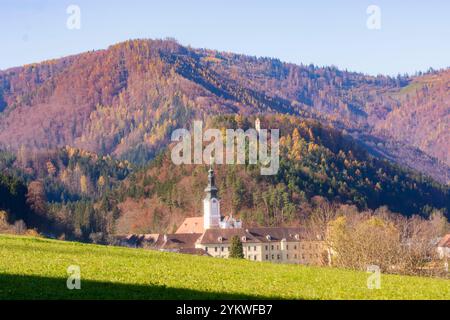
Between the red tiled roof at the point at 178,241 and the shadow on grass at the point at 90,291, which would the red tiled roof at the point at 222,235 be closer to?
the red tiled roof at the point at 178,241

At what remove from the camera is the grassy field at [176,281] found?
27005 millimetres

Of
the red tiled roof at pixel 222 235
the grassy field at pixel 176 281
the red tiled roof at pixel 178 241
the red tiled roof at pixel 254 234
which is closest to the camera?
the grassy field at pixel 176 281

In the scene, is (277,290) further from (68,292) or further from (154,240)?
(154,240)

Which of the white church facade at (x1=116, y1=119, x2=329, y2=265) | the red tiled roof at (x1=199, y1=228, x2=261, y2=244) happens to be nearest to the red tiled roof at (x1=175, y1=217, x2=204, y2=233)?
the white church facade at (x1=116, y1=119, x2=329, y2=265)

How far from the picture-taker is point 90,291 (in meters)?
27.0

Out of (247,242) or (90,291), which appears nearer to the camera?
(90,291)

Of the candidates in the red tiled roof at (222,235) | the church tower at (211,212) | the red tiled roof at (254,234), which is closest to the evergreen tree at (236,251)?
the red tiled roof at (222,235)

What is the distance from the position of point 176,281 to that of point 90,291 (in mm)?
4268

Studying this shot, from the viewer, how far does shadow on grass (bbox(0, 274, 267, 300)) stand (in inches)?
1023

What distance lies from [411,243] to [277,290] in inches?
1220

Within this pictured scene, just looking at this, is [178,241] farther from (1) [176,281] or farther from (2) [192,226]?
(1) [176,281]

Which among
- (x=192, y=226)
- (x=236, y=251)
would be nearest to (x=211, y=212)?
(x=192, y=226)

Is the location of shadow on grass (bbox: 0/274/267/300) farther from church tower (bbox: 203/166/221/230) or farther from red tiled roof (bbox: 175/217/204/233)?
red tiled roof (bbox: 175/217/204/233)
